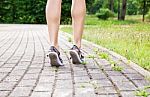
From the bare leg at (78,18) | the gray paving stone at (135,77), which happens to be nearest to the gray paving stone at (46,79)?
the gray paving stone at (135,77)

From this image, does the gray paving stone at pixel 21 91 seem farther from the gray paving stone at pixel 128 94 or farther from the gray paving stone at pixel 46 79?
the gray paving stone at pixel 128 94

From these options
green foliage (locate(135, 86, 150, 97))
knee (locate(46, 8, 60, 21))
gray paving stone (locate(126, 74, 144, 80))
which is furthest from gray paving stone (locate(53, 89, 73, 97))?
knee (locate(46, 8, 60, 21))

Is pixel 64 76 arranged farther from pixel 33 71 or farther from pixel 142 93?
pixel 142 93

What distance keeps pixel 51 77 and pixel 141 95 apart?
3.50 feet

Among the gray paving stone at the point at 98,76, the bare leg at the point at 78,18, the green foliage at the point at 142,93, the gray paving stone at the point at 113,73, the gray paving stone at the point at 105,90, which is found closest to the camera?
the green foliage at the point at 142,93

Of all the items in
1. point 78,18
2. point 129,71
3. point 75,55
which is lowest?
point 129,71

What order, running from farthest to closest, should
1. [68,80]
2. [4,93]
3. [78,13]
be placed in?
[78,13] → [68,80] → [4,93]

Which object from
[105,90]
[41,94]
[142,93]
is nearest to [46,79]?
[41,94]

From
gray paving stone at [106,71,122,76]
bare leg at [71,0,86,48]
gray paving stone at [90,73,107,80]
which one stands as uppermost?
bare leg at [71,0,86,48]

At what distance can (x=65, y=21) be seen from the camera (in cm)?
2606

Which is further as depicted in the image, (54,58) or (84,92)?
(54,58)

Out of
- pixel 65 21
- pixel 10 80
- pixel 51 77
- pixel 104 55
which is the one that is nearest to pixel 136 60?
pixel 104 55

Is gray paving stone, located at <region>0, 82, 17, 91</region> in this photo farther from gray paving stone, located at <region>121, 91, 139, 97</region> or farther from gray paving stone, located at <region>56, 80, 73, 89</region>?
gray paving stone, located at <region>121, 91, 139, 97</region>

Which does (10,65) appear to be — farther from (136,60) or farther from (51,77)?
(136,60)
